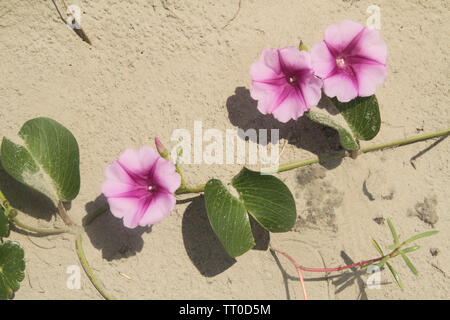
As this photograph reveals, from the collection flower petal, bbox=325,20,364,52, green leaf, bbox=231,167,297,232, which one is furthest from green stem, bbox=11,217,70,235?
flower petal, bbox=325,20,364,52

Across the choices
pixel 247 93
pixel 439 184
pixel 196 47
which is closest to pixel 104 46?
pixel 196 47

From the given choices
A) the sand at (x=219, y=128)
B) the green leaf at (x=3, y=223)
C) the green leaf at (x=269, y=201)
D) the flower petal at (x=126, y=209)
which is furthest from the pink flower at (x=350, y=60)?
the green leaf at (x=3, y=223)

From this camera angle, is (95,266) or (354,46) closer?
(354,46)

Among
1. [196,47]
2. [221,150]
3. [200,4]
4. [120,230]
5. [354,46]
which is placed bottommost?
[120,230]

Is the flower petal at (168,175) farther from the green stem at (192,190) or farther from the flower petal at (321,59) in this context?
the flower petal at (321,59)

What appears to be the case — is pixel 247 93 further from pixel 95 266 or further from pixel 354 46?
pixel 95 266
